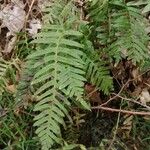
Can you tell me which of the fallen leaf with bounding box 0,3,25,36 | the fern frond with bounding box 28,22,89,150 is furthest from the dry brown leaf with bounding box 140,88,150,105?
the fallen leaf with bounding box 0,3,25,36

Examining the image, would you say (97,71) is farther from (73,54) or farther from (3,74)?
(3,74)

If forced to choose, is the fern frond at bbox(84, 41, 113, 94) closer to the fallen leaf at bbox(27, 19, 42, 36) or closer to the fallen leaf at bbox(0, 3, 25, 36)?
the fallen leaf at bbox(27, 19, 42, 36)

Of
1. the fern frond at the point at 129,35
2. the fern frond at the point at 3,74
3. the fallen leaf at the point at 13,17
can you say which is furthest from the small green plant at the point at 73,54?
the fallen leaf at the point at 13,17

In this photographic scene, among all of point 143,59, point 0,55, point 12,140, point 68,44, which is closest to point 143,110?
point 143,59

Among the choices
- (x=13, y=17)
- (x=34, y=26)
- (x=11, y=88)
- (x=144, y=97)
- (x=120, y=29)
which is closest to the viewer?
(x=120, y=29)

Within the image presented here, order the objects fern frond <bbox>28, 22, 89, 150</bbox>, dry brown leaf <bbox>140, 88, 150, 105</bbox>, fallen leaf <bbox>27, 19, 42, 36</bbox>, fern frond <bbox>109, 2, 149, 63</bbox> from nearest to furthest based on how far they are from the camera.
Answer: fern frond <bbox>28, 22, 89, 150</bbox> → fern frond <bbox>109, 2, 149, 63</bbox> → dry brown leaf <bbox>140, 88, 150, 105</bbox> → fallen leaf <bbox>27, 19, 42, 36</bbox>

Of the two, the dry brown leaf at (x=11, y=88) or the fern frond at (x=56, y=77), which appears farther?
the dry brown leaf at (x=11, y=88)

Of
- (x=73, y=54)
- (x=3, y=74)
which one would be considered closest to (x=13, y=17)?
(x=3, y=74)

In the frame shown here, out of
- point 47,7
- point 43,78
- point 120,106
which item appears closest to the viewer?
point 43,78

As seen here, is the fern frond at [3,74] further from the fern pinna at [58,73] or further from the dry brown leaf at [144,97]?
the dry brown leaf at [144,97]

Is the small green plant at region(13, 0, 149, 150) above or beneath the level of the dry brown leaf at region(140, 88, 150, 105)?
above

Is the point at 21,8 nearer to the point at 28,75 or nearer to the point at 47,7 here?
the point at 47,7
